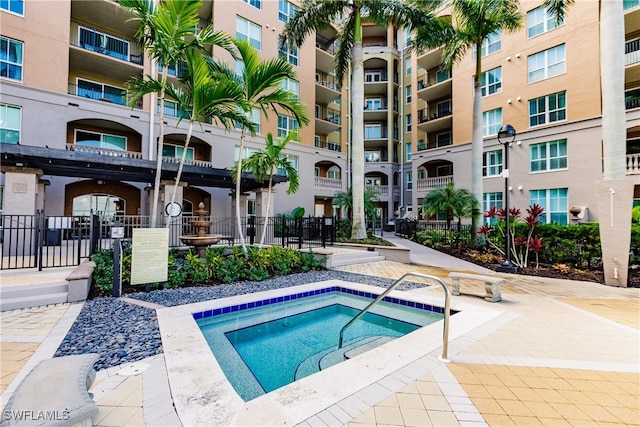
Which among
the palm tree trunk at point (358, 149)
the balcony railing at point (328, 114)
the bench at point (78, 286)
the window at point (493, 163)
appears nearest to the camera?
the bench at point (78, 286)

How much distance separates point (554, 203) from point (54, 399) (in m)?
23.6

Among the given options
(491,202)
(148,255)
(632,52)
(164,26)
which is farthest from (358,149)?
(632,52)

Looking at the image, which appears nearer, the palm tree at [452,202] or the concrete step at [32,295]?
the concrete step at [32,295]

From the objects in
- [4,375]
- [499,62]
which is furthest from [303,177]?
[4,375]

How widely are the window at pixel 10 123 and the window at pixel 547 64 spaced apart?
1161 inches

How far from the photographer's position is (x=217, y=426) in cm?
224

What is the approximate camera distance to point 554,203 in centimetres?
1856

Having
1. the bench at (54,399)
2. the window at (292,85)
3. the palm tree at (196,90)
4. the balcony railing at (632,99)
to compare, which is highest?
the window at (292,85)

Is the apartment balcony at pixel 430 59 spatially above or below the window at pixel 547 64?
above

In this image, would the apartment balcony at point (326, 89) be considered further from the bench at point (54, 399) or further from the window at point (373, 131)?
the bench at point (54, 399)

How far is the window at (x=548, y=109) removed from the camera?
18.4 metres

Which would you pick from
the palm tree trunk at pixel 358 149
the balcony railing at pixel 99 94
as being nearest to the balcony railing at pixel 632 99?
the palm tree trunk at pixel 358 149

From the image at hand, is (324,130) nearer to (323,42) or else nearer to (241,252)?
(323,42)

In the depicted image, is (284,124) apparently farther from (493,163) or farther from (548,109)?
(548,109)
